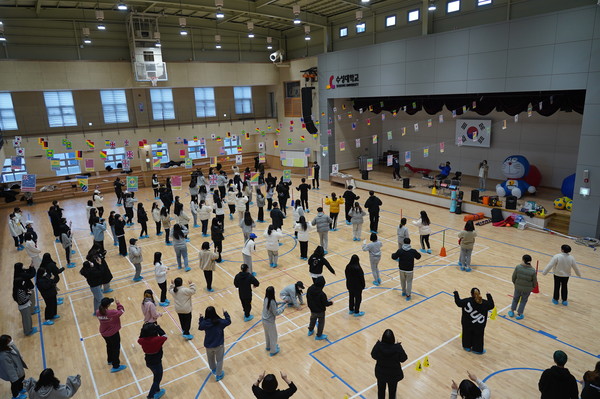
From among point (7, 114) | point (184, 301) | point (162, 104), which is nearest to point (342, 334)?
point (184, 301)

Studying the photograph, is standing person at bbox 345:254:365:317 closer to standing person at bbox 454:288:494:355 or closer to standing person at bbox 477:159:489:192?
standing person at bbox 454:288:494:355

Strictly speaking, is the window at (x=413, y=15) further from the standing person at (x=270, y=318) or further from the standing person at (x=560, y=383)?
the standing person at (x=560, y=383)

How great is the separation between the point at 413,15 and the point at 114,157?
2023 centimetres

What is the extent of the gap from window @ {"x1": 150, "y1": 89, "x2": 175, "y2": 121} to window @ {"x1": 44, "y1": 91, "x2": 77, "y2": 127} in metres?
4.80

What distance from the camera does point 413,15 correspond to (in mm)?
19984

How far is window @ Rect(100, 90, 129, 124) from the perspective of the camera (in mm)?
25344

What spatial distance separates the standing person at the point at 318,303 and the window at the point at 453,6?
16.1 metres

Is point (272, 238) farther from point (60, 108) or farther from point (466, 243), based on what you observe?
point (60, 108)

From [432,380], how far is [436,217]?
10.6 m

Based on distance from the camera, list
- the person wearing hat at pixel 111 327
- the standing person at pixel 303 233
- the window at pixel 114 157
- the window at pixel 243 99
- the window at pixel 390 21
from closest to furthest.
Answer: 1. the person wearing hat at pixel 111 327
2. the standing person at pixel 303 233
3. the window at pixel 390 21
4. the window at pixel 114 157
5. the window at pixel 243 99

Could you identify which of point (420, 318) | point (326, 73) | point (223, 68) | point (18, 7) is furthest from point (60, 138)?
point (420, 318)

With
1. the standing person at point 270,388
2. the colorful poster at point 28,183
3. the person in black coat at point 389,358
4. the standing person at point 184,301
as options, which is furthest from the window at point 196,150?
the standing person at point 270,388

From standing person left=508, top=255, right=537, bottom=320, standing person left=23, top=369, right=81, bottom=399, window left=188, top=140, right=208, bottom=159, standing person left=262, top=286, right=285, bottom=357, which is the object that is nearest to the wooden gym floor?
standing person left=262, top=286, right=285, bottom=357

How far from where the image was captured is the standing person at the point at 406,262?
9.03 m
